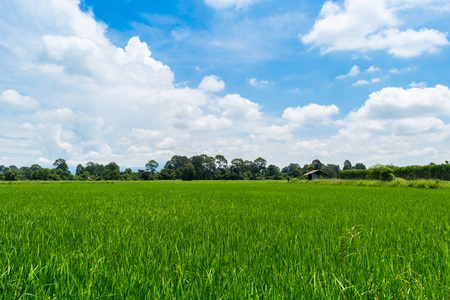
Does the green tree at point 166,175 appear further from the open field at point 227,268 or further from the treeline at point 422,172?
the open field at point 227,268

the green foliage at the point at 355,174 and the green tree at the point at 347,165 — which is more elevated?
the green tree at the point at 347,165

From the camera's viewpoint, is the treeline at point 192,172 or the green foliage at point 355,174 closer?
the green foliage at point 355,174

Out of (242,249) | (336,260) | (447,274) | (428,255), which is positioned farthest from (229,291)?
(428,255)

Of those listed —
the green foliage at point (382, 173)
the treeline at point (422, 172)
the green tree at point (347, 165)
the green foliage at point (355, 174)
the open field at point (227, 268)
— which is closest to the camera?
the open field at point (227, 268)

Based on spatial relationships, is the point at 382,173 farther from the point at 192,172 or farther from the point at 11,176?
the point at 11,176

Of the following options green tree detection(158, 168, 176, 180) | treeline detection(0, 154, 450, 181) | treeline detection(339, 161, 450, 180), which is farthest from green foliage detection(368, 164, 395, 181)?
green tree detection(158, 168, 176, 180)

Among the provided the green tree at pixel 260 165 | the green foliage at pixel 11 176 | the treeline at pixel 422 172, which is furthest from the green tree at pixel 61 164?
the treeline at pixel 422 172

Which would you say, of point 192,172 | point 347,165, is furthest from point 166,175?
point 347,165

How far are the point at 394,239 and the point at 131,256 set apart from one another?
3.49 meters

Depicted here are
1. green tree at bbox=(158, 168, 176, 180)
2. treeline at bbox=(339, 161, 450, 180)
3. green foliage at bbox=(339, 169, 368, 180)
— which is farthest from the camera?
green tree at bbox=(158, 168, 176, 180)

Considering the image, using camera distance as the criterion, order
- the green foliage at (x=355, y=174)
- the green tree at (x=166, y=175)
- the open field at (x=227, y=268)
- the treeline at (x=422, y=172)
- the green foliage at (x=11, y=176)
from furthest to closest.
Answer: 1. the green tree at (x=166, y=175)
2. the green foliage at (x=11, y=176)
3. the green foliage at (x=355, y=174)
4. the treeline at (x=422, y=172)
5. the open field at (x=227, y=268)

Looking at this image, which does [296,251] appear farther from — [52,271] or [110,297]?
[52,271]

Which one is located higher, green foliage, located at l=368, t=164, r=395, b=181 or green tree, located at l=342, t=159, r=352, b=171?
green tree, located at l=342, t=159, r=352, b=171

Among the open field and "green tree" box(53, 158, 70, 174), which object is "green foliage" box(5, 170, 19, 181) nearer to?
"green tree" box(53, 158, 70, 174)
